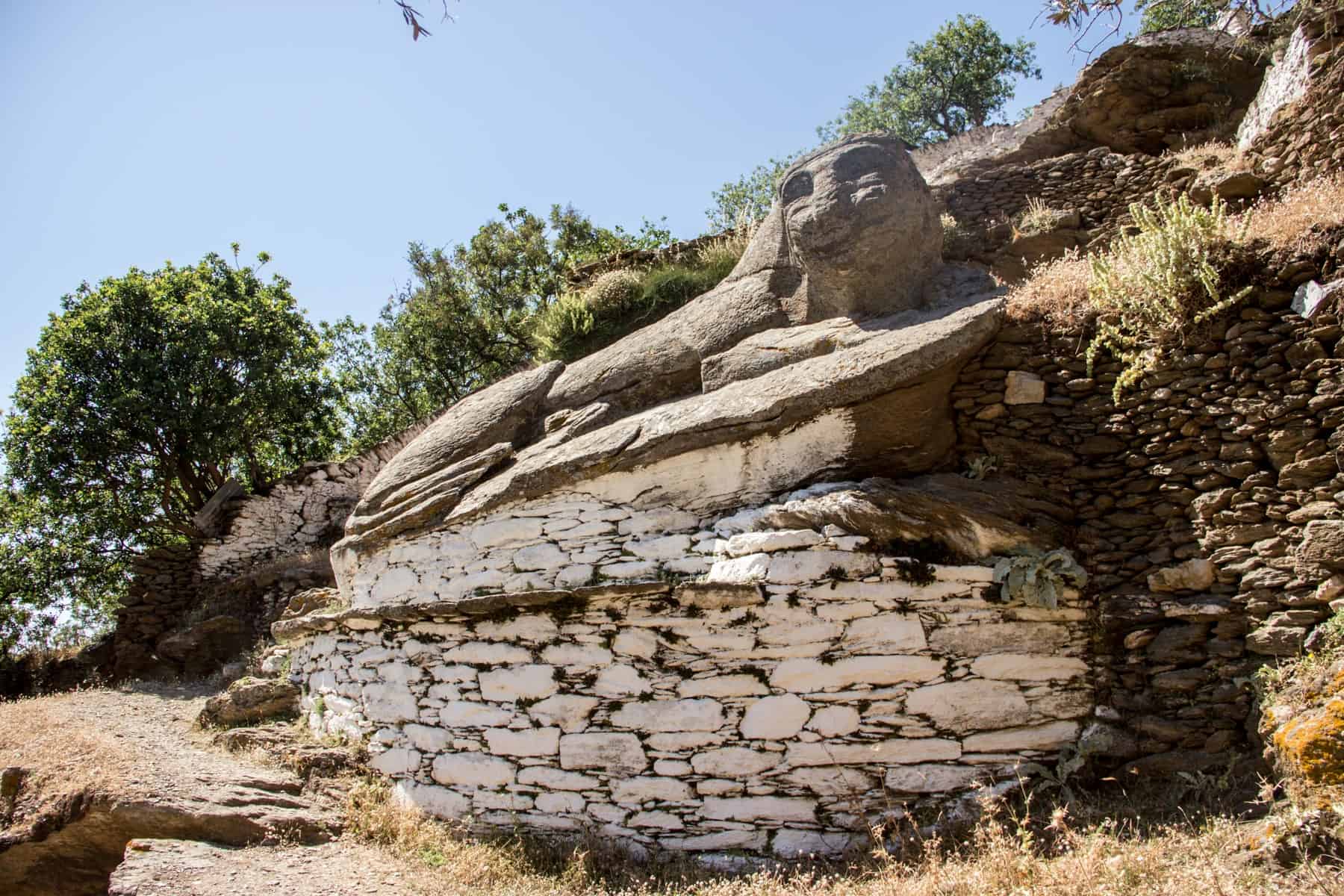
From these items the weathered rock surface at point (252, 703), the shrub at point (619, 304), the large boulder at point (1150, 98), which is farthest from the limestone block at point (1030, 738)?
the large boulder at point (1150, 98)

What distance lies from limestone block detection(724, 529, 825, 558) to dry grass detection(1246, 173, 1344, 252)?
3.45 m

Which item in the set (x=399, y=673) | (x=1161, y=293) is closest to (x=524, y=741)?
(x=399, y=673)

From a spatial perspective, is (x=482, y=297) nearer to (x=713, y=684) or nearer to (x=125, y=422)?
(x=125, y=422)

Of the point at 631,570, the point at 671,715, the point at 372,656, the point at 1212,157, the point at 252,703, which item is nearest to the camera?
the point at 671,715

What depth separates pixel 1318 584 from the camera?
15.3ft

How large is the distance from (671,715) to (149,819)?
3.60 metres

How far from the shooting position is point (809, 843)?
5.22 metres

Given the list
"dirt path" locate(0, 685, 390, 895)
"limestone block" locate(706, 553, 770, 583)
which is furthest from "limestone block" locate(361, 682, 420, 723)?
"limestone block" locate(706, 553, 770, 583)

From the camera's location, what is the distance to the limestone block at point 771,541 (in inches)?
219

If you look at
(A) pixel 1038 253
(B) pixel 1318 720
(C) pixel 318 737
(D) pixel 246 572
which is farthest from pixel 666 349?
(D) pixel 246 572

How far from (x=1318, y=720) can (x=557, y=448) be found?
516cm

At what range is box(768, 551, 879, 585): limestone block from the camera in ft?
17.8

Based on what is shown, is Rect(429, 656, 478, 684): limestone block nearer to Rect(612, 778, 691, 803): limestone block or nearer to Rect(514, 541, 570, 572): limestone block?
Rect(514, 541, 570, 572): limestone block

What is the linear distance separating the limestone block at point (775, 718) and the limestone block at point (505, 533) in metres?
2.20
